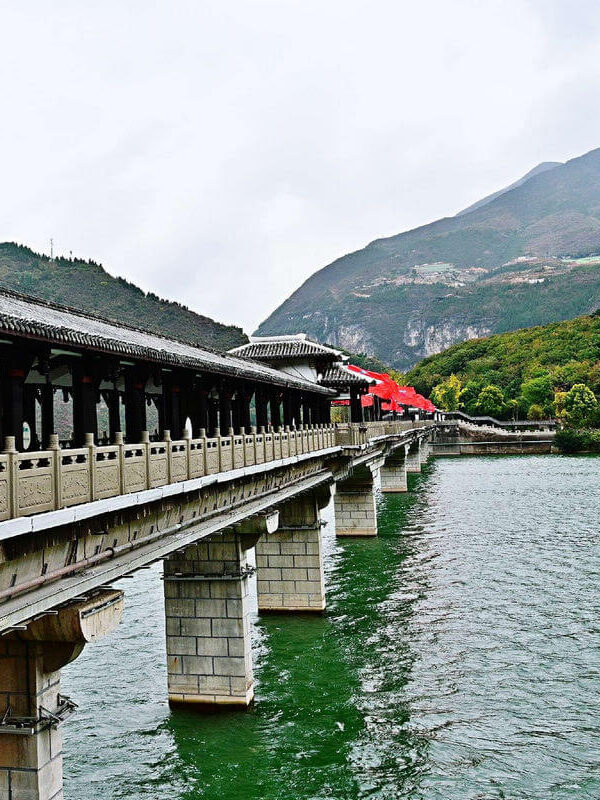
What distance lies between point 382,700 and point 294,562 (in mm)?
8651

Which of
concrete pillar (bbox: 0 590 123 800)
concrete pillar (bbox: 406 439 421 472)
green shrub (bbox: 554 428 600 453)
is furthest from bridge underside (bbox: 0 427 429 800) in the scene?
green shrub (bbox: 554 428 600 453)

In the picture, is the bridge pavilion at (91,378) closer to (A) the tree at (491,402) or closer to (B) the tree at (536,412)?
(B) the tree at (536,412)

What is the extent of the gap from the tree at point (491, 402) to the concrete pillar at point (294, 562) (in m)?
122

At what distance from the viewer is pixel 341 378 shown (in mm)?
42844

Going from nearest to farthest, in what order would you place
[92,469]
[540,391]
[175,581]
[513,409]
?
[92,469] < [175,581] < [540,391] < [513,409]

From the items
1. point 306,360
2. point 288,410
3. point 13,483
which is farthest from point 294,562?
point 13,483

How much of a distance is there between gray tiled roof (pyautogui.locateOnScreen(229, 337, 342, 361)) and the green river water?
12600 millimetres

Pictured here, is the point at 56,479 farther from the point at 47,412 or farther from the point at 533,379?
the point at 533,379

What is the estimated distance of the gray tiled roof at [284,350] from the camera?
1597 inches

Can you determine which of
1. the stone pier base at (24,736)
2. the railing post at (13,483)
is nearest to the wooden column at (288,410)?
the stone pier base at (24,736)

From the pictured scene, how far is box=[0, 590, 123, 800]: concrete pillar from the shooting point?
10273 mm

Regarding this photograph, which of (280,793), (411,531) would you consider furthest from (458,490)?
(280,793)

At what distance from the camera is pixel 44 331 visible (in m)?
9.80

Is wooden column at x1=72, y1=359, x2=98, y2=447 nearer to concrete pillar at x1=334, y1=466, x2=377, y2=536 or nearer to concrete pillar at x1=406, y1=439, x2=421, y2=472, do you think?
concrete pillar at x1=334, y1=466, x2=377, y2=536
